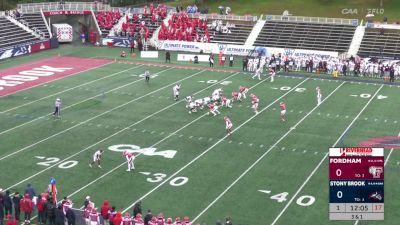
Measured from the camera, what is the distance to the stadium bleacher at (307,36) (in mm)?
54594

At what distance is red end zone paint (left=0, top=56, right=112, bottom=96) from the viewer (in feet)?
140

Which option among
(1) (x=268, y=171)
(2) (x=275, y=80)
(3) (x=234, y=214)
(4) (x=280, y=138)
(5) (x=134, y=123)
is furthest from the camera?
(2) (x=275, y=80)

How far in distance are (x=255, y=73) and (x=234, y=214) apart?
78.5 ft

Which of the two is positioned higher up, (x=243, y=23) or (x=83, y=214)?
(x=243, y=23)

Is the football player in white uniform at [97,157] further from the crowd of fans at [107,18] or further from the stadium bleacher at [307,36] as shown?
the crowd of fans at [107,18]

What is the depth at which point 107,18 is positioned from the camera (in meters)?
62.1

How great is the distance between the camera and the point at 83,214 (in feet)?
71.2

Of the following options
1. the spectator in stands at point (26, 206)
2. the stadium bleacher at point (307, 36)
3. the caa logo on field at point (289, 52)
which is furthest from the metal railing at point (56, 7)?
the spectator in stands at point (26, 206)

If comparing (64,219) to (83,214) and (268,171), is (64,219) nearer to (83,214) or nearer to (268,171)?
(83,214)

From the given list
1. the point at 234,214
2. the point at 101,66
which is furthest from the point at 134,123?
the point at 101,66

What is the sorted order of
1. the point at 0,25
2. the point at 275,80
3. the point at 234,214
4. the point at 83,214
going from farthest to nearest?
1. the point at 0,25
2. the point at 275,80
3. the point at 234,214
4. the point at 83,214

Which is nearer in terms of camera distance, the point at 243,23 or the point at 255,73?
the point at 255,73

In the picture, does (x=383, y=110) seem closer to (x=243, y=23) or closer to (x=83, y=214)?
(x=83, y=214)

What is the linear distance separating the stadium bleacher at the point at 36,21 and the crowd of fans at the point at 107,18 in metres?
5.00
